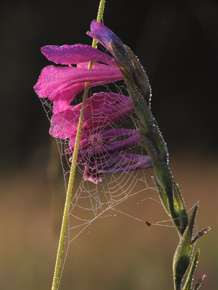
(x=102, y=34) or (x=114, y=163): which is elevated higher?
(x=102, y=34)

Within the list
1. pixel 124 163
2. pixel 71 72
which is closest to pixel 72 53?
pixel 71 72

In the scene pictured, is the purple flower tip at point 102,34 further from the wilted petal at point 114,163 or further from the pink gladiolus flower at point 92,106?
the wilted petal at point 114,163

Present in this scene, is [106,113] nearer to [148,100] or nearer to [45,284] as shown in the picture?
[148,100]

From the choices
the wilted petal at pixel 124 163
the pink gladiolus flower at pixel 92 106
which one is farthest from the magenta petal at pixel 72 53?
the wilted petal at pixel 124 163

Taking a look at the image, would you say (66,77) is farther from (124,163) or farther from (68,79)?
(124,163)

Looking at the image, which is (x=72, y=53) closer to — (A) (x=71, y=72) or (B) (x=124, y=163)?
(A) (x=71, y=72)

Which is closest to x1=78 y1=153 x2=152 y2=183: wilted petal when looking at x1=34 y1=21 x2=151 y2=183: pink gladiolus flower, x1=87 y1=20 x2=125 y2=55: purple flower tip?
x1=34 y1=21 x2=151 y2=183: pink gladiolus flower

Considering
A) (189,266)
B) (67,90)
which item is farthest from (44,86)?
(189,266)

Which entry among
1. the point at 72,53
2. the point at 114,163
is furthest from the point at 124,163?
the point at 72,53
